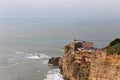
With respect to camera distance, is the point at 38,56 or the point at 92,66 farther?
the point at 38,56

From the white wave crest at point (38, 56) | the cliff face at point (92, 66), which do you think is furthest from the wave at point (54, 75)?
the white wave crest at point (38, 56)

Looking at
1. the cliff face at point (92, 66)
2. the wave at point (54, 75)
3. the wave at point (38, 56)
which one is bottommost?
the wave at point (54, 75)

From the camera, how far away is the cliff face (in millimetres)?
43625

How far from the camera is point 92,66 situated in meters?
48.9

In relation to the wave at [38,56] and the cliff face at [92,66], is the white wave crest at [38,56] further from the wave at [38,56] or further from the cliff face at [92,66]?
the cliff face at [92,66]

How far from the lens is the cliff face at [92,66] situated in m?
43.6

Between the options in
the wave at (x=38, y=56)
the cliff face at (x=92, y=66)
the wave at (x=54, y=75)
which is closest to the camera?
the cliff face at (x=92, y=66)

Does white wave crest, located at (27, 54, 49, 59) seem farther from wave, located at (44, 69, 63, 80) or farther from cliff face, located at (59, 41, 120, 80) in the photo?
cliff face, located at (59, 41, 120, 80)

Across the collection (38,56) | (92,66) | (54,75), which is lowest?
(54,75)

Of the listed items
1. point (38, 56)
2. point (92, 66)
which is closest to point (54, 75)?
point (92, 66)

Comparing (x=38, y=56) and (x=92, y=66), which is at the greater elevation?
(x=92, y=66)

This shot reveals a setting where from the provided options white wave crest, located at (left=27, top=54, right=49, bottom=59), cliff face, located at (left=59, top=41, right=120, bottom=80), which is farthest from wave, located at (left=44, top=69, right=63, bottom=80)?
white wave crest, located at (left=27, top=54, right=49, bottom=59)

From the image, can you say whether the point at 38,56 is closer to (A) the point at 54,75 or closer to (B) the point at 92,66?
(A) the point at 54,75

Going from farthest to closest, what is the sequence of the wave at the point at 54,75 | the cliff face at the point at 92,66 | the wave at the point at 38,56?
the wave at the point at 38,56, the wave at the point at 54,75, the cliff face at the point at 92,66
